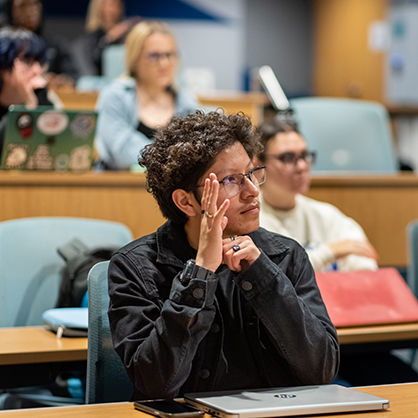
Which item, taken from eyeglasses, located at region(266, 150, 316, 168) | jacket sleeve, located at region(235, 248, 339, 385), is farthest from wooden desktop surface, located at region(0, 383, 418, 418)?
eyeglasses, located at region(266, 150, 316, 168)

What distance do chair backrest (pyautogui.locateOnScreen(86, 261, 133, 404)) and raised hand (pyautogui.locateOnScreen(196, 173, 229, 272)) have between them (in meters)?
0.33

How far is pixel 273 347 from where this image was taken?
1.34 m

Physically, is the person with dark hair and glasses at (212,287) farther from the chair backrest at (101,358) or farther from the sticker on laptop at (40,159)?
the sticker on laptop at (40,159)

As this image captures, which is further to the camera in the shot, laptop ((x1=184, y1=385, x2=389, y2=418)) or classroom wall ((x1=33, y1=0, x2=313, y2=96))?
classroom wall ((x1=33, y1=0, x2=313, y2=96))

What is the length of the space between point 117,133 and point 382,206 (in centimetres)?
135

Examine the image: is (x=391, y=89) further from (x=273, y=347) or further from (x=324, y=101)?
(x=273, y=347)

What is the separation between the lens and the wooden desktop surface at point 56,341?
1.57 m

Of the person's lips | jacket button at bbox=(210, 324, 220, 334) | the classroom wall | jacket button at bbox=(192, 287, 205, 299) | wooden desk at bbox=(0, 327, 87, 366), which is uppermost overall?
the classroom wall

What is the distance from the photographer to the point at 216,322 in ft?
4.41

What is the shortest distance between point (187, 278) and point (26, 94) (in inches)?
85.4

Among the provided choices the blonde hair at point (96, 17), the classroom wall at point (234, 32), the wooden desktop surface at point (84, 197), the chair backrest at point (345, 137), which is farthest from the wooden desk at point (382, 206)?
the classroom wall at point (234, 32)

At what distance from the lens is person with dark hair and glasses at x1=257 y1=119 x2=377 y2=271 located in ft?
8.06

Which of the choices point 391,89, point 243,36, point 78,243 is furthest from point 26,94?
point 243,36

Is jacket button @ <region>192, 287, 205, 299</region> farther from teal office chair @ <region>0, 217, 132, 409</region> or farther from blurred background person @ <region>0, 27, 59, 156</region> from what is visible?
blurred background person @ <region>0, 27, 59, 156</region>
